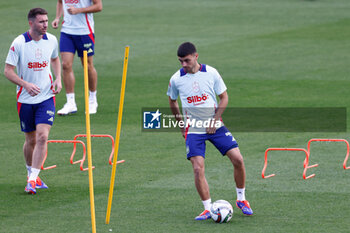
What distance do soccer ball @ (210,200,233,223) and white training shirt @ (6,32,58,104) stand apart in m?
3.29

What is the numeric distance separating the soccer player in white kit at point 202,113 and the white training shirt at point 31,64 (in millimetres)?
2222

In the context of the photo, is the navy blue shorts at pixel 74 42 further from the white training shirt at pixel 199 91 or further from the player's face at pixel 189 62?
the player's face at pixel 189 62

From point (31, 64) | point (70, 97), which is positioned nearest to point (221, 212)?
point (31, 64)

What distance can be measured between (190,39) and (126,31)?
9.20ft

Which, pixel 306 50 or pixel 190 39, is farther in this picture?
pixel 190 39

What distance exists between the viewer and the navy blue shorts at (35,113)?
11477 millimetres

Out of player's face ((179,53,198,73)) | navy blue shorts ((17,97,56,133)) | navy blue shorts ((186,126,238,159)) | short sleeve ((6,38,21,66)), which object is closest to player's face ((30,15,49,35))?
short sleeve ((6,38,21,66))

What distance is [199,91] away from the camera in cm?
1017

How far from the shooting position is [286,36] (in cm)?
2641

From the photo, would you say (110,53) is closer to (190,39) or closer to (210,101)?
(190,39)

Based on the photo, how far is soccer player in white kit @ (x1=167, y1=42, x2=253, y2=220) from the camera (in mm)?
10023

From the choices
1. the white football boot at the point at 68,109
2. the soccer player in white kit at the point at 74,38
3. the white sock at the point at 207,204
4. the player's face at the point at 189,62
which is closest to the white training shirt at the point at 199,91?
the player's face at the point at 189,62

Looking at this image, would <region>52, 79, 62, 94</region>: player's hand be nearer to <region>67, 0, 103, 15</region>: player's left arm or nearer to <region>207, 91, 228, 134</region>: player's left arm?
<region>207, 91, 228, 134</region>: player's left arm

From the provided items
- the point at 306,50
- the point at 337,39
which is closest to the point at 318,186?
the point at 306,50
